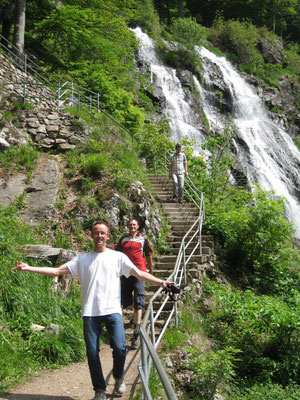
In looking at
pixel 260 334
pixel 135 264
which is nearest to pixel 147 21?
pixel 260 334

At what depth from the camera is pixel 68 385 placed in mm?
4340

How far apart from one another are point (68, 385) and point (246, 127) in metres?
25.5

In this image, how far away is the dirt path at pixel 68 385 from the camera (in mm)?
3957

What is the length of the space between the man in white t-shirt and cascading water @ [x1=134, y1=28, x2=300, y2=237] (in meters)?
17.1

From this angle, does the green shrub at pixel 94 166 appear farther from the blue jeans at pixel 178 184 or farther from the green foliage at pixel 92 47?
the green foliage at pixel 92 47

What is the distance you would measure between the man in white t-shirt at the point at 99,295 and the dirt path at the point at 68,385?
65cm

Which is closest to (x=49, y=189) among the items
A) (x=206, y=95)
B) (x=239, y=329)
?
(x=239, y=329)

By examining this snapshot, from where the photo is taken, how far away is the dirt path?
13.0 feet

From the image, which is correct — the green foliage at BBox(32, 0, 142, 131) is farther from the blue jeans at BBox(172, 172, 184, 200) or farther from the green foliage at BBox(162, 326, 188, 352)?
the green foliage at BBox(162, 326, 188, 352)

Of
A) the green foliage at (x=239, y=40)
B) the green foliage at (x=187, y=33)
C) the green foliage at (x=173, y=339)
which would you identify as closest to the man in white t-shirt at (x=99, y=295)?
the green foliage at (x=173, y=339)

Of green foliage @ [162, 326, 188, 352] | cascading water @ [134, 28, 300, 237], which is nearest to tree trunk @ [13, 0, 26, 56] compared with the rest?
cascading water @ [134, 28, 300, 237]

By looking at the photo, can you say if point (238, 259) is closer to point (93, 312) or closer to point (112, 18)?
point (93, 312)

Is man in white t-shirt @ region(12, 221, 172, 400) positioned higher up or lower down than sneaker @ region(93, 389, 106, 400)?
higher up

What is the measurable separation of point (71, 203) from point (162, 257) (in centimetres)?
246
